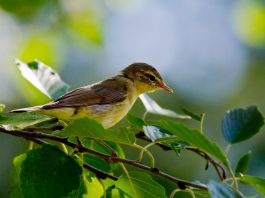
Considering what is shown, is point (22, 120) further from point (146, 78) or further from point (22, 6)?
point (146, 78)

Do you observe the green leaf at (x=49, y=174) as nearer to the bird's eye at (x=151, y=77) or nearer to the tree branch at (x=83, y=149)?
the tree branch at (x=83, y=149)

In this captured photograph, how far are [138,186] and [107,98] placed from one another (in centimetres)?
129

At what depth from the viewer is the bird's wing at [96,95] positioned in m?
2.95

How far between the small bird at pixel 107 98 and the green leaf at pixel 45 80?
4 cm

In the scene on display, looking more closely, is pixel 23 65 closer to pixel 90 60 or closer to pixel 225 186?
pixel 225 186

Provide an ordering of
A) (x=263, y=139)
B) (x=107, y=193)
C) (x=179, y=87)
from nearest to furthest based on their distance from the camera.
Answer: (x=107, y=193) → (x=263, y=139) → (x=179, y=87)

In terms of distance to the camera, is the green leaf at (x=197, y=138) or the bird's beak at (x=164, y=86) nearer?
the green leaf at (x=197, y=138)

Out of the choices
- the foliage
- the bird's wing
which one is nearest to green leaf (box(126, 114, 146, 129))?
the foliage

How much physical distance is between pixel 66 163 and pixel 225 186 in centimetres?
57

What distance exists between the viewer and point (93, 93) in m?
3.35

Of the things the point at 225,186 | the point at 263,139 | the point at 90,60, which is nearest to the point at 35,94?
the point at 225,186

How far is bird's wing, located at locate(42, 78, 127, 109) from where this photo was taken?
2949 mm

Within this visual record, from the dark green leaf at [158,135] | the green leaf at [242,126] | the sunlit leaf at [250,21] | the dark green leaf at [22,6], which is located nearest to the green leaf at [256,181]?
the dark green leaf at [158,135]

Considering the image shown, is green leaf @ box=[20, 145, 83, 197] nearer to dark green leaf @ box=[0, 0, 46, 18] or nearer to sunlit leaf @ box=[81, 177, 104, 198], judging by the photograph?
sunlit leaf @ box=[81, 177, 104, 198]
